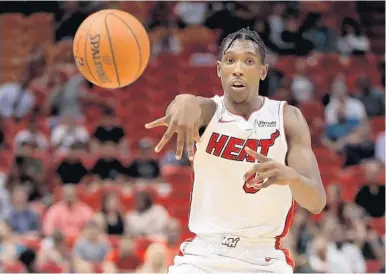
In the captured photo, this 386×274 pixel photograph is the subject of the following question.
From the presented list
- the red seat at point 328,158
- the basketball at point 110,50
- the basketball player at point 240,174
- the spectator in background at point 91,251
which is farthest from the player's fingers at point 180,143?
the red seat at point 328,158

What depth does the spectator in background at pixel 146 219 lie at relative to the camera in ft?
32.7

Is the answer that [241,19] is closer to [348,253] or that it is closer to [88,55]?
[348,253]

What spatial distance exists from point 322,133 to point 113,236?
12.5ft

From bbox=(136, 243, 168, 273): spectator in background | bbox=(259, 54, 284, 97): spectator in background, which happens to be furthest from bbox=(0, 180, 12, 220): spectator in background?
bbox=(259, 54, 284, 97): spectator in background

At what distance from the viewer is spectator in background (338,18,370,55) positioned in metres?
13.9

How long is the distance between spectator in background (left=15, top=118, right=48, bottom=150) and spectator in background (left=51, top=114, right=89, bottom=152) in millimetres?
146

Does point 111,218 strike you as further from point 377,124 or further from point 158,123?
point 158,123

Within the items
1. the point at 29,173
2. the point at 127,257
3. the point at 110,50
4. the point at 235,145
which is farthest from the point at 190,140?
the point at 29,173

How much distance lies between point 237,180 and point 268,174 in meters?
0.67

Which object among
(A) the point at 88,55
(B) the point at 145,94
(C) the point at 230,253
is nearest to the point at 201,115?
(C) the point at 230,253

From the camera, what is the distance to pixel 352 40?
45.9 feet

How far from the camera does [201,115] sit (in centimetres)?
420

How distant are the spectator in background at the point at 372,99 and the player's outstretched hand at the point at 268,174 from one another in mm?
8906

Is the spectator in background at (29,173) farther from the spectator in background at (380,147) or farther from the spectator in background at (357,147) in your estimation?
the spectator in background at (380,147)
